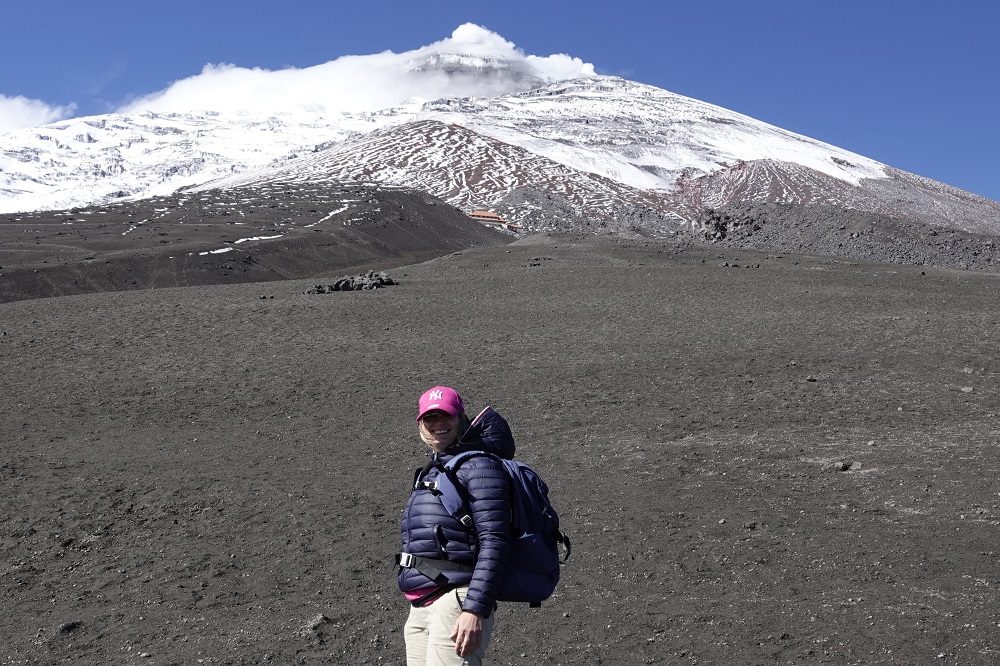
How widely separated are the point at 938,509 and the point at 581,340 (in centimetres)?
760

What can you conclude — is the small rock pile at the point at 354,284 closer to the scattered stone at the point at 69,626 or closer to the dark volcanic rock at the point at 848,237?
the dark volcanic rock at the point at 848,237

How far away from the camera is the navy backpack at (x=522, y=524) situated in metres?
3.80

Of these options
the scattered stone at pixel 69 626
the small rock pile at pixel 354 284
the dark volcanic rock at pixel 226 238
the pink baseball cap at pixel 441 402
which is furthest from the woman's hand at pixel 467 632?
the dark volcanic rock at pixel 226 238

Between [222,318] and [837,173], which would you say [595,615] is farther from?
[837,173]

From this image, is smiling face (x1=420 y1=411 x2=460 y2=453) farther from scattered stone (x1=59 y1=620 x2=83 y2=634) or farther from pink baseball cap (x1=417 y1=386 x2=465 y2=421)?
scattered stone (x1=59 y1=620 x2=83 y2=634)

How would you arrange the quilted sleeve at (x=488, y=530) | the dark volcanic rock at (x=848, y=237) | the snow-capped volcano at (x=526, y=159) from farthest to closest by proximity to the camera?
the snow-capped volcano at (x=526, y=159) < the dark volcanic rock at (x=848, y=237) < the quilted sleeve at (x=488, y=530)

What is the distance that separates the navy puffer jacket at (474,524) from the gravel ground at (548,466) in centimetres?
233

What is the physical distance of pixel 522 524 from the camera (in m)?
3.81

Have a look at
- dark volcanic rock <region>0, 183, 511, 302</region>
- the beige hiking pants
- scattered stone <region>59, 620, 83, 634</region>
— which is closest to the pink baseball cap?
the beige hiking pants

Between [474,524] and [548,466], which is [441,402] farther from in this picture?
[548,466]

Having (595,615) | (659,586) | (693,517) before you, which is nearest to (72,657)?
(595,615)

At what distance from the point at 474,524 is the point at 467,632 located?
0.40 m

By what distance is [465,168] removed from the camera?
84750 mm

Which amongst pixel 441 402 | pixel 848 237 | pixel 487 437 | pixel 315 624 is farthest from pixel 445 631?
pixel 848 237
